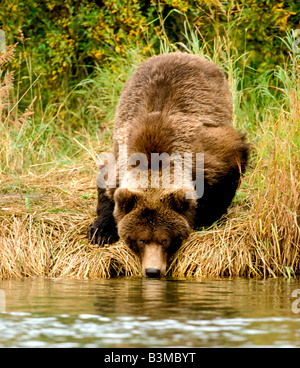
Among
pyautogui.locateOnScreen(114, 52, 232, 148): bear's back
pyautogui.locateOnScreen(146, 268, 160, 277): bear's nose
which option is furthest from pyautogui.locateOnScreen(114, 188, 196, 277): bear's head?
pyautogui.locateOnScreen(114, 52, 232, 148): bear's back

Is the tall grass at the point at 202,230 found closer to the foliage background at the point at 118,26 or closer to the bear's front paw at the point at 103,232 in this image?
the bear's front paw at the point at 103,232

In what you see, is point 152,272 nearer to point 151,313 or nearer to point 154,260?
point 154,260

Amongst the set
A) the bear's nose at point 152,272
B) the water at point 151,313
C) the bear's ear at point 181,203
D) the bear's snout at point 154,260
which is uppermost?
the bear's ear at point 181,203

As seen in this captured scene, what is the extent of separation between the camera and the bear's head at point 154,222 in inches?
258

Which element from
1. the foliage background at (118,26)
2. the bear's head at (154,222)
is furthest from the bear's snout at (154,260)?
the foliage background at (118,26)

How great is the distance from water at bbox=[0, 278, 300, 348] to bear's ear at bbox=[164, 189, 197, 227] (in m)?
0.63

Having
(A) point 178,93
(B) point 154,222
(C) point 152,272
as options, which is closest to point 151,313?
(C) point 152,272

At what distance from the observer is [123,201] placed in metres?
6.60

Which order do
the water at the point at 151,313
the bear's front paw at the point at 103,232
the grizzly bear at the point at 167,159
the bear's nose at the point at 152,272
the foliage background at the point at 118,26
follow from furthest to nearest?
the foliage background at the point at 118,26 < the bear's front paw at the point at 103,232 < the grizzly bear at the point at 167,159 < the bear's nose at the point at 152,272 < the water at the point at 151,313

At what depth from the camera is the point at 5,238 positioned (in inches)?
275

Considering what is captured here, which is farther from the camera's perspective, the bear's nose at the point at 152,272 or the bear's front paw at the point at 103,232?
the bear's front paw at the point at 103,232

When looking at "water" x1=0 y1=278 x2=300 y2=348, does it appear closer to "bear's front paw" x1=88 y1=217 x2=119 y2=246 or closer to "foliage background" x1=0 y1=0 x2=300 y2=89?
"bear's front paw" x1=88 y1=217 x2=119 y2=246

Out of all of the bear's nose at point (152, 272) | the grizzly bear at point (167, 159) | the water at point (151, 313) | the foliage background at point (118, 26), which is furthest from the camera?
the foliage background at point (118, 26)

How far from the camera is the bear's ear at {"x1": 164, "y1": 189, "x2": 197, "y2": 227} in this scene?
6.54 metres
